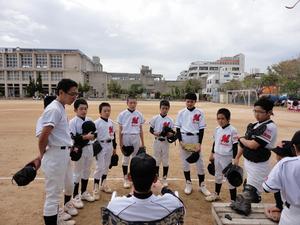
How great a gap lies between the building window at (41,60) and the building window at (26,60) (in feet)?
7.99

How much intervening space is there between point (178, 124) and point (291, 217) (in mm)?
3687

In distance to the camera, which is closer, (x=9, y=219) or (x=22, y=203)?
(x=9, y=219)

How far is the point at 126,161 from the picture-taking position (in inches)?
253

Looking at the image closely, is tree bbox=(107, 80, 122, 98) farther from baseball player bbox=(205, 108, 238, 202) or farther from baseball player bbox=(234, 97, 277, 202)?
baseball player bbox=(234, 97, 277, 202)

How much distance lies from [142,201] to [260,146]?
245 centimetres

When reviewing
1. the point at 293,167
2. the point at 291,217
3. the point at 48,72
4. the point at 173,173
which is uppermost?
the point at 48,72

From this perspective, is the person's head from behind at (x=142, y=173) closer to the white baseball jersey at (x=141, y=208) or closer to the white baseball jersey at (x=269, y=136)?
the white baseball jersey at (x=141, y=208)

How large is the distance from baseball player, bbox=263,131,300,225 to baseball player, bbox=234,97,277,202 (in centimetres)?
144

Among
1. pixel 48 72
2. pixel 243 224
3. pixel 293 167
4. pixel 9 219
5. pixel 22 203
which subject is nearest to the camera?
pixel 293 167

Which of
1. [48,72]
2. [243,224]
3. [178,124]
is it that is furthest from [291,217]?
[48,72]

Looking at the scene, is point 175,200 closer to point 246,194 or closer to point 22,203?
point 246,194

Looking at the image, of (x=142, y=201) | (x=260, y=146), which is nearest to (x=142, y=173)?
(x=142, y=201)

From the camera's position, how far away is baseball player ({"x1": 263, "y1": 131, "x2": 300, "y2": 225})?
242cm

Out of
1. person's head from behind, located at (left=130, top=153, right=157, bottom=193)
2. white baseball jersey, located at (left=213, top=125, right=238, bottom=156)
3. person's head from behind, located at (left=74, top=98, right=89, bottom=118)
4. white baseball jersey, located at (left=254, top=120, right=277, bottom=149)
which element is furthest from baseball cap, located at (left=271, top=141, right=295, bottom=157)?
person's head from behind, located at (left=74, top=98, right=89, bottom=118)
